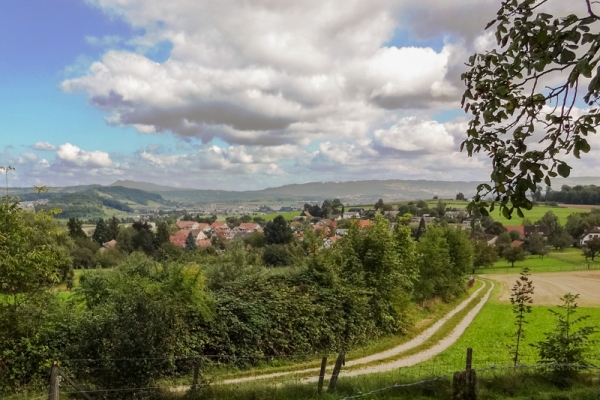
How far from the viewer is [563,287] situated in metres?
45.6

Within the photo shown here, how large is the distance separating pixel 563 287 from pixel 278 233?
177 ft

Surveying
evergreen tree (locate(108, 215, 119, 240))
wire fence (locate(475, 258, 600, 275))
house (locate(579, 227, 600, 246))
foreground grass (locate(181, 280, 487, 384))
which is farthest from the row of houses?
foreground grass (locate(181, 280, 487, 384))

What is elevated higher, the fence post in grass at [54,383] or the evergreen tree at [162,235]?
the fence post in grass at [54,383]

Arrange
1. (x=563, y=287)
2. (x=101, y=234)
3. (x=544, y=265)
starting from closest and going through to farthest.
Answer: (x=563, y=287) → (x=544, y=265) → (x=101, y=234)

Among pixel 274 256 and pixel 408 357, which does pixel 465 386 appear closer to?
pixel 408 357

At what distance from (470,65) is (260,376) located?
1321 centimetres

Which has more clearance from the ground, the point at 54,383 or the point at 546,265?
the point at 54,383

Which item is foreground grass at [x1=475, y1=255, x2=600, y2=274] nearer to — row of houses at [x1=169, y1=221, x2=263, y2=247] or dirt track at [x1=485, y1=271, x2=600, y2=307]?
dirt track at [x1=485, y1=271, x2=600, y2=307]

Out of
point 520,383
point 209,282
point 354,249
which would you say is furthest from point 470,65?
point 354,249

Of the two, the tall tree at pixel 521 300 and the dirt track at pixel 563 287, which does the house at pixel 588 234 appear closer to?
the dirt track at pixel 563 287

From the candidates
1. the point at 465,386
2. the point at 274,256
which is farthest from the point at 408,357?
the point at 274,256

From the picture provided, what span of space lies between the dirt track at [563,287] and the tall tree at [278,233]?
44244mm

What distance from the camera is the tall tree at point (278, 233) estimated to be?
86.9 m

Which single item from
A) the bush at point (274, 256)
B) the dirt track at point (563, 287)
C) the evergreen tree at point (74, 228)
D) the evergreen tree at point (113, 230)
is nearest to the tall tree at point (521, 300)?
the dirt track at point (563, 287)
